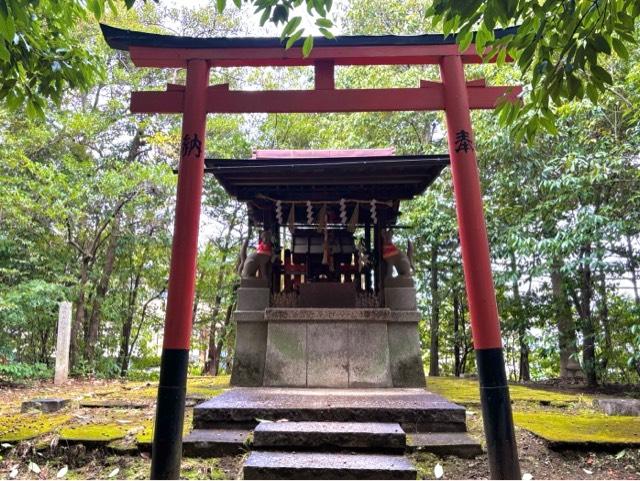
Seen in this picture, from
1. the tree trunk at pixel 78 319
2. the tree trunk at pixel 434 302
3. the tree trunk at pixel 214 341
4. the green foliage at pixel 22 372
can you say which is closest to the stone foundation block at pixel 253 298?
the green foliage at pixel 22 372

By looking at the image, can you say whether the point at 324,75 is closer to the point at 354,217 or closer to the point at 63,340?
the point at 354,217

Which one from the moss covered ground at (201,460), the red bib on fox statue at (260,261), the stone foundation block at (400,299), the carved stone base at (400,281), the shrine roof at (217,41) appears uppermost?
the shrine roof at (217,41)

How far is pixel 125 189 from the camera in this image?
31.4 ft

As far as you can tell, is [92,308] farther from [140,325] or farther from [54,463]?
[54,463]

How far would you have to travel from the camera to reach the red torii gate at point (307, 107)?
3062mm

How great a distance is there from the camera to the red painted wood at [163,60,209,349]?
10.5ft

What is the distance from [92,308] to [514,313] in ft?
33.2

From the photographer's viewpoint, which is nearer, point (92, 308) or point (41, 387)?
point (41, 387)

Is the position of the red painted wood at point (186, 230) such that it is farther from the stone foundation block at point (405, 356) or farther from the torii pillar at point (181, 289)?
the stone foundation block at point (405, 356)

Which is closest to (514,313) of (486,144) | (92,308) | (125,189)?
(486,144)

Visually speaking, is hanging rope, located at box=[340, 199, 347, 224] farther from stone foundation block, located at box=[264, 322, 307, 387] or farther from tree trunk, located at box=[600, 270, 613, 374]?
tree trunk, located at box=[600, 270, 613, 374]

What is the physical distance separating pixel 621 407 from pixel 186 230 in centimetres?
484

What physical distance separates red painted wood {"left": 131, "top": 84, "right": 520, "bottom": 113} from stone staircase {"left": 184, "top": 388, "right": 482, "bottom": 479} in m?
2.58

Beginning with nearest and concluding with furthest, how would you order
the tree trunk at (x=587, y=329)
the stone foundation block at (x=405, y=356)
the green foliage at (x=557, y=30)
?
the green foliage at (x=557, y=30), the stone foundation block at (x=405, y=356), the tree trunk at (x=587, y=329)
